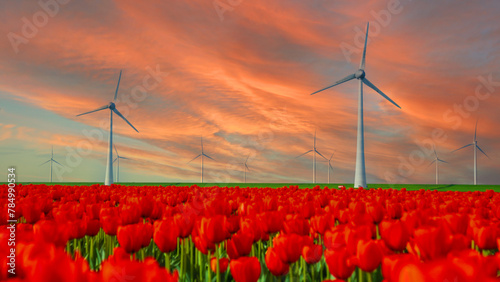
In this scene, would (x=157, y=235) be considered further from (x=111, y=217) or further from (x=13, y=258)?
(x=13, y=258)

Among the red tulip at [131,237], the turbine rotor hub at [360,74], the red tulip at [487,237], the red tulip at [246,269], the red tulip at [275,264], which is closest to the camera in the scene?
the red tulip at [246,269]

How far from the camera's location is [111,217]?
236 inches

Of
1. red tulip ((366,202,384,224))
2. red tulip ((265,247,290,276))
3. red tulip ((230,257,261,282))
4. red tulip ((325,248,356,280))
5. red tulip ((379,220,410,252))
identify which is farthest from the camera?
red tulip ((366,202,384,224))

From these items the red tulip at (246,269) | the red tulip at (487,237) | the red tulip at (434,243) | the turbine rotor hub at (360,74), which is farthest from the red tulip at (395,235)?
the turbine rotor hub at (360,74)

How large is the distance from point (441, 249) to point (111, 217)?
16.3ft

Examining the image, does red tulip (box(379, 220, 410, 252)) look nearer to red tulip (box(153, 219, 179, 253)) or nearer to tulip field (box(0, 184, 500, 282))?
tulip field (box(0, 184, 500, 282))

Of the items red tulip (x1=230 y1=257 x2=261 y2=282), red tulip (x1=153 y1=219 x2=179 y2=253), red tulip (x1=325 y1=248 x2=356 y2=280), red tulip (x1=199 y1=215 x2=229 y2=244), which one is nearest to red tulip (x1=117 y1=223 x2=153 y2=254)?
red tulip (x1=153 y1=219 x2=179 y2=253)

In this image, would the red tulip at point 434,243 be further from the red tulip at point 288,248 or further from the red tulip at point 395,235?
the red tulip at point 288,248

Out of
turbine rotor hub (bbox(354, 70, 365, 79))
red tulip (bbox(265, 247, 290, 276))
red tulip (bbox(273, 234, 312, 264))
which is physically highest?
turbine rotor hub (bbox(354, 70, 365, 79))

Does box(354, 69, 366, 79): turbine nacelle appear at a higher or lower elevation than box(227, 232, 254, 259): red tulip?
higher

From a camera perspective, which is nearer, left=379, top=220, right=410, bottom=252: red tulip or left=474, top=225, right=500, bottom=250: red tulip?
left=379, top=220, right=410, bottom=252: red tulip

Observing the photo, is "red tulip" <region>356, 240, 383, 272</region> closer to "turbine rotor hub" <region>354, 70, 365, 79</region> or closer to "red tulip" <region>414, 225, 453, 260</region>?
"red tulip" <region>414, 225, 453, 260</region>

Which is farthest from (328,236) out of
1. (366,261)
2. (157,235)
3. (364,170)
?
(364,170)

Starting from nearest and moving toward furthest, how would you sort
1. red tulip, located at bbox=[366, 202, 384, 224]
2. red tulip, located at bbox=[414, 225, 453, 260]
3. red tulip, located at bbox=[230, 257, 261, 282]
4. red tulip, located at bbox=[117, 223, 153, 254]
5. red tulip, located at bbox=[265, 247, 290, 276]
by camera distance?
1. red tulip, located at bbox=[230, 257, 261, 282]
2. red tulip, located at bbox=[414, 225, 453, 260]
3. red tulip, located at bbox=[265, 247, 290, 276]
4. red tulip, located at bbox=[117, 223, 153, 254]
5. red tulip, located at bbox=[366, 202, 384, 224]
